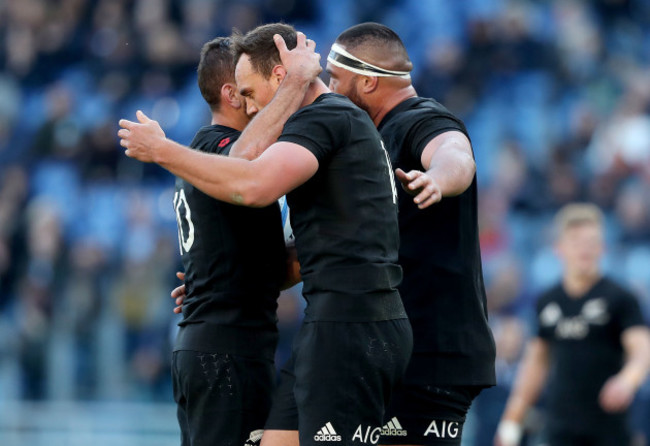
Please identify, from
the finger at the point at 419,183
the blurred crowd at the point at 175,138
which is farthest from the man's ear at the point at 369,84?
the blurred crowd at the point at 175,138

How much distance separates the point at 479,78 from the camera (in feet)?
47.2

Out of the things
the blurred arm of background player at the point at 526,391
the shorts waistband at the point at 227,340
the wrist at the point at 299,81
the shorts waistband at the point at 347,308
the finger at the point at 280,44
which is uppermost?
the finger at the point at 280,44

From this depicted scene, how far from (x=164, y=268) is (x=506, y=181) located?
4.17 metres

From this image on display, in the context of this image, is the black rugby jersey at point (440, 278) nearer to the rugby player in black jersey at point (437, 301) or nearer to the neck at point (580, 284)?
the rugby player in black jersey at point (437, 301)

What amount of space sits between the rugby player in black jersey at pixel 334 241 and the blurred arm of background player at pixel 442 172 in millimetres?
215

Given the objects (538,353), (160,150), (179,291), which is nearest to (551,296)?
(538,353)

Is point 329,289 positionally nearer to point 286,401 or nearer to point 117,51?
point 286,401

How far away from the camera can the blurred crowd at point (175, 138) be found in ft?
37.5

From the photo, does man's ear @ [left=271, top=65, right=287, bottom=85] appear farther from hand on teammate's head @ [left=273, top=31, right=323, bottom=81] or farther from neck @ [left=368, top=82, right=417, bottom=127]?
neck @ [left=368, top=82, right=417, bottom=127]

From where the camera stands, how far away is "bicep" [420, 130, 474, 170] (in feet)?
15.7

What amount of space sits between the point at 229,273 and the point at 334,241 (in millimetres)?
827

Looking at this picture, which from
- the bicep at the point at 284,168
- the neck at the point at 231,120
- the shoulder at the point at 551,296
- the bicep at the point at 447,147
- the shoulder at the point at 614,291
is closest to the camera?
the bicep at the point at 284,168

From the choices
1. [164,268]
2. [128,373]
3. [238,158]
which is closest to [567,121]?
[164,268]

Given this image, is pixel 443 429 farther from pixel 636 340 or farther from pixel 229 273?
pixel 636 340
